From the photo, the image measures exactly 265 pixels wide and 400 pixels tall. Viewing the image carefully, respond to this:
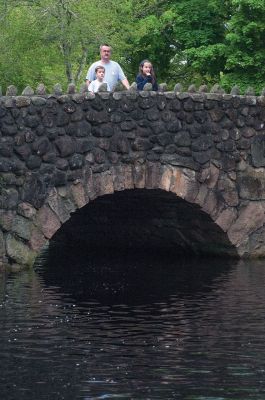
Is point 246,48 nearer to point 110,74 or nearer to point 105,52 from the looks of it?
point 110,74

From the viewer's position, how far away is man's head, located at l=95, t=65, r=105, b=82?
19.8 meters

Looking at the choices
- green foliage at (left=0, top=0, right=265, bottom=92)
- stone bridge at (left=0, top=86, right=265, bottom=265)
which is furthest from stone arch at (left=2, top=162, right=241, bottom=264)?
green foliage at (left=0, top=0, right=265, bottom=92)

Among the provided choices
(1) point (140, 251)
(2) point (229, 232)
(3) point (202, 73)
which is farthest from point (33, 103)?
(3) point (202, 73)

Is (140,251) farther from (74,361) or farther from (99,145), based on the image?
(74,361)

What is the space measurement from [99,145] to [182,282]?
2045 mm

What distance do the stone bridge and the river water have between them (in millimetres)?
695

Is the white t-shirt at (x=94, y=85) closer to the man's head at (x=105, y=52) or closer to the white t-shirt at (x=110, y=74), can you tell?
the white t-shirt at (x=110, y=74)

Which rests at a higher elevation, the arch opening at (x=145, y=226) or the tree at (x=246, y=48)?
the tree at (x=246, y=48)

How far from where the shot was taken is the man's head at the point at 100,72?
1975 centimetres

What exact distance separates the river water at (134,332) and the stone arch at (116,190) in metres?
0.48

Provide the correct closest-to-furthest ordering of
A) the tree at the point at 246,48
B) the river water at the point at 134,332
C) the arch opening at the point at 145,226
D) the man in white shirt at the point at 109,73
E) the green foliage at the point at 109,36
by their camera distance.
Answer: the river water at the point at 134,332
the man in white shirt at the point at 109,73
the arch opening at the point at 145,226
the tree at the point at 246,48
the green foliage at the point at 109,36

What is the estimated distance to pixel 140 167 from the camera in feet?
67.1

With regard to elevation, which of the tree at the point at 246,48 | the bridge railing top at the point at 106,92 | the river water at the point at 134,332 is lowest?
the river water at the point at 134,332

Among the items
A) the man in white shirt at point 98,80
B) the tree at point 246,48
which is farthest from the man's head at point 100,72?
the tree at point 246,48
